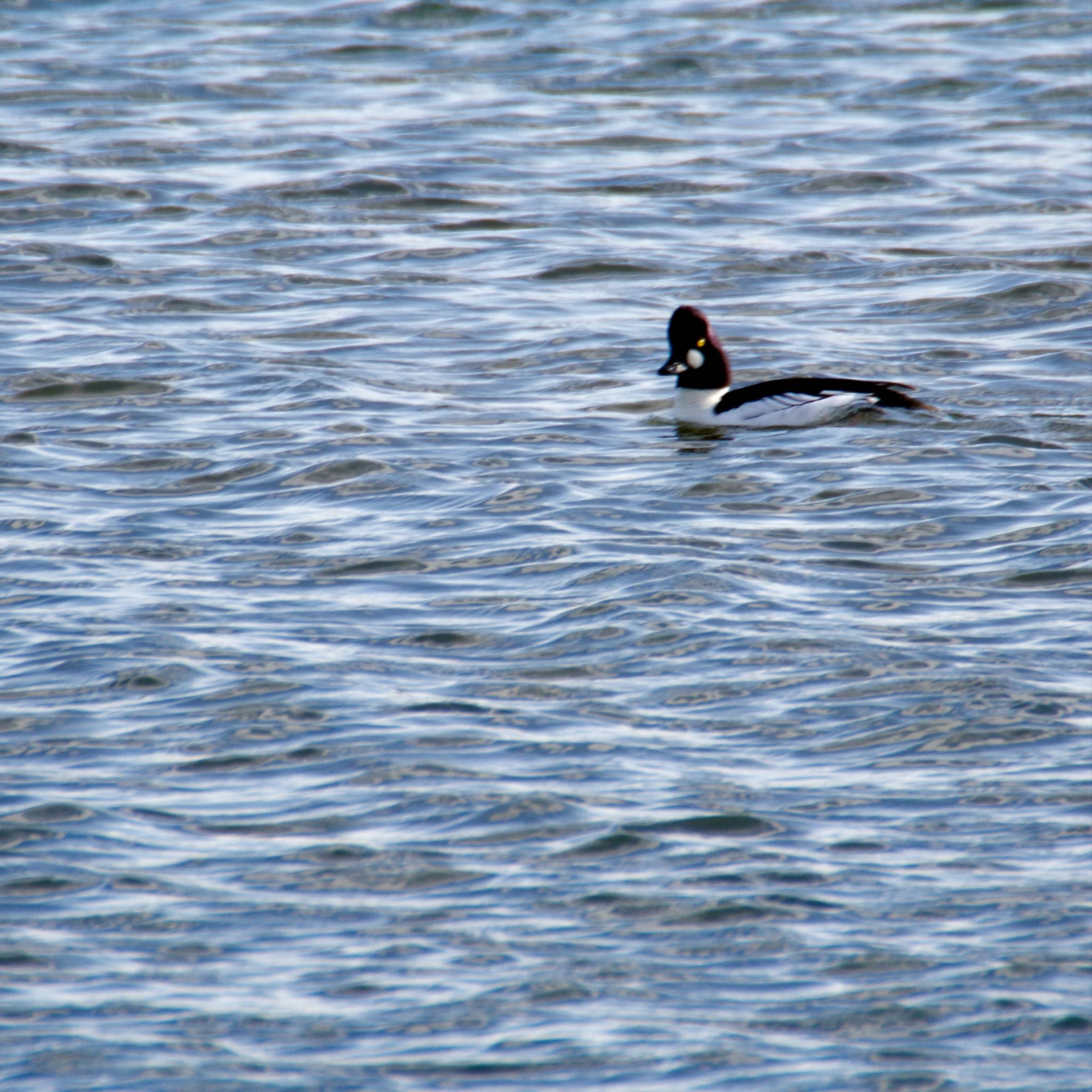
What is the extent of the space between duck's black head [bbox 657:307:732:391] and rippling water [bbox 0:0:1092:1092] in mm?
403

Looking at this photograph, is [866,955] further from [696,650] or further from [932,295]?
[932,295]

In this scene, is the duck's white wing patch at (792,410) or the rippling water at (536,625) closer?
the rippling water at (536,625)

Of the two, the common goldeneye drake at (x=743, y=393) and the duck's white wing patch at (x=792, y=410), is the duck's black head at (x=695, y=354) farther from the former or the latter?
the duck's white wing patch at (x=792, y=410)

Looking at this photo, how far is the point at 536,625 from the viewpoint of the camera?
9.05 meters

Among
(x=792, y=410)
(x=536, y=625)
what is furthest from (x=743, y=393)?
(x=536, y=625)

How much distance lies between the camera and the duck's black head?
1280cm

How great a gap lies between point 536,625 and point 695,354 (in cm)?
416

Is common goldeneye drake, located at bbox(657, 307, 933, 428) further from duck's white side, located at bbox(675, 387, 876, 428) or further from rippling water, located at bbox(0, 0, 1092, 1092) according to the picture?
rippling water, located at bbox(0, 0, 1092, 1092)

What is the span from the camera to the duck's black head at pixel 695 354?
42.0 ft

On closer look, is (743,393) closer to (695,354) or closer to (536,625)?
(695,354)

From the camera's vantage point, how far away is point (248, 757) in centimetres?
768

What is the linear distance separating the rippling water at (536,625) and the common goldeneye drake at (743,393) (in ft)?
0.60

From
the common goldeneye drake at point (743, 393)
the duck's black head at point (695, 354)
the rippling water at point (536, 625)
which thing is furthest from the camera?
the duck's black head at point (695, 354)

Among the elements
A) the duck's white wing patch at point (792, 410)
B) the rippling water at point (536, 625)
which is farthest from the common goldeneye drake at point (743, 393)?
the rippling water at point (536, 625)
